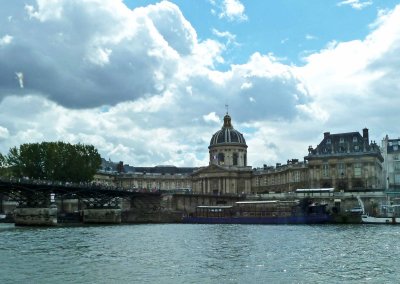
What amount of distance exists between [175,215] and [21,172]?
3889cm

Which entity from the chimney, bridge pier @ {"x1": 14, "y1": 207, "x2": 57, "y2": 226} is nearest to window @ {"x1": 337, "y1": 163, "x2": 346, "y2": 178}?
the chimney

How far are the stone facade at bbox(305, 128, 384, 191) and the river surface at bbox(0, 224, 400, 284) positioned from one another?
91.7 metres

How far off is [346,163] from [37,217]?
87.1 m

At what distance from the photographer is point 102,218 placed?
135000 mm

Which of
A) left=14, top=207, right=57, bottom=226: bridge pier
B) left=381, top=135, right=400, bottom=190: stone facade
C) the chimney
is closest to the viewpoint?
left=14, top=207, right=57, bottom=226: bridge pier

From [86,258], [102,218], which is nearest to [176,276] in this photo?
[86,258]

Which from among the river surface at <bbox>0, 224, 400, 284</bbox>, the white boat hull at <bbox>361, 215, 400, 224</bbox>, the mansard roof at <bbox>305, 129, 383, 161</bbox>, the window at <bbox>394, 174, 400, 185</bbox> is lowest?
the river surface at <bbox>0, 224, 400, 284</bbox>

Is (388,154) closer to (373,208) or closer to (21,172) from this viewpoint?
(373,208)

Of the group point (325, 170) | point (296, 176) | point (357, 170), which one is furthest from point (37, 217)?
point (296, 176)

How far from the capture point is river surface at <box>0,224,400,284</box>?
128 feet

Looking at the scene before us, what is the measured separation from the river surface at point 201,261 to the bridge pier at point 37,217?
1691 inches

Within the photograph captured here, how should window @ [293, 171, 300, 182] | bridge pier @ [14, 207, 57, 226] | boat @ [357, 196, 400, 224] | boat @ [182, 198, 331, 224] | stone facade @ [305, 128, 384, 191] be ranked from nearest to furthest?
bridge pier @ [14, 207, 57, 226]
boat @ [357, 196, 400, 224]
boat @ [182, 198, 331, 224]
stone facade @ [305, 128, 384, 191]
window @ [293, 171, 300, 182]

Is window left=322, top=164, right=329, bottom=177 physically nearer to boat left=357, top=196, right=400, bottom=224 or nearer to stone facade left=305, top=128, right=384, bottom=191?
stone facade left=305, top=128, right=384, bottom=191

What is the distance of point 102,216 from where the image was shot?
443 ft
